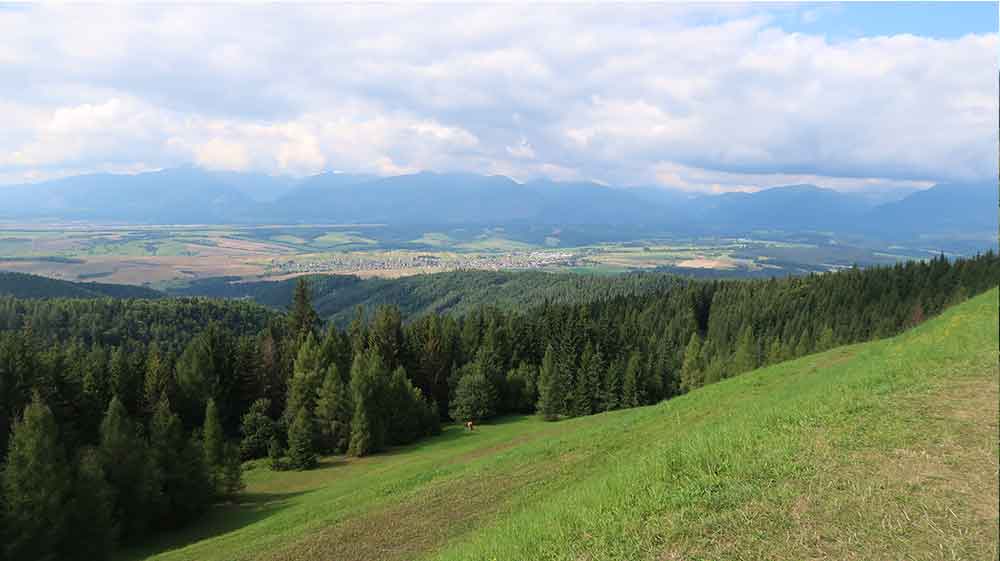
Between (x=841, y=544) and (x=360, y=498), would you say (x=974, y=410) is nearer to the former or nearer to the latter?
(x=841, y=544)

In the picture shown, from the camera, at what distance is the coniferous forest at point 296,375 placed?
94.0 ft

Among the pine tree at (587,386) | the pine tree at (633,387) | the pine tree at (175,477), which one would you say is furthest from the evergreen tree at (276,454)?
the pine tree at (633,387)

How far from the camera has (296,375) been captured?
171ft

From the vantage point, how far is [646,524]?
8.88 meters

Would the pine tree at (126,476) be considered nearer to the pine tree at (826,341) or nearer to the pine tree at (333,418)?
the pine tree at (333,418)

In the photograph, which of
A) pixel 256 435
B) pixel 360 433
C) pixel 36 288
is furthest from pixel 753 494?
pixel 36 288

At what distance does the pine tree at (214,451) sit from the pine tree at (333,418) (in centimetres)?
1012

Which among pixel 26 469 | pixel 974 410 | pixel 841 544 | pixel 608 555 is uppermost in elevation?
pixel 974 410

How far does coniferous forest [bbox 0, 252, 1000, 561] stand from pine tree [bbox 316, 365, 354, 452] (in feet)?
0.48

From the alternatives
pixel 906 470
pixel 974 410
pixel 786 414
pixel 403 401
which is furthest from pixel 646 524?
pixel 403 401

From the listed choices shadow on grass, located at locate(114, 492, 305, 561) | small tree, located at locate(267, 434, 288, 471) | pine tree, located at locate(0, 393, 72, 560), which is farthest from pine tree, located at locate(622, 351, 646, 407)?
pine tree, located at locate(0, 393, 72, 560)

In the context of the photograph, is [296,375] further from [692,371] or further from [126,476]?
[692,371]

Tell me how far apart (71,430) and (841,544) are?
167ft

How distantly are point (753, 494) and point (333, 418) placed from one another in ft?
149
